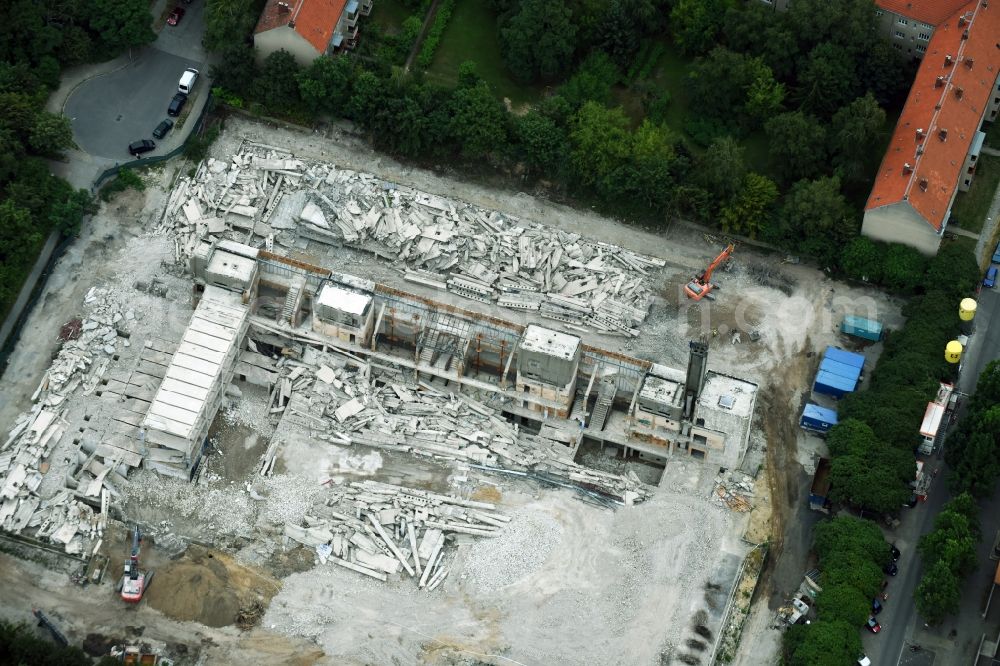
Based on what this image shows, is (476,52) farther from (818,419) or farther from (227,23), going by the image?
(818,419)

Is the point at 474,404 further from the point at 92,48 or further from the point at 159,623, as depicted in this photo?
the point at 92,48

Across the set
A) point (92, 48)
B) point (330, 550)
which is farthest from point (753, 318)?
point (92, 48)

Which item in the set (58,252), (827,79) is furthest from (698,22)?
(58,252)

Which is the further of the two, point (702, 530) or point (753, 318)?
point (753, 318)

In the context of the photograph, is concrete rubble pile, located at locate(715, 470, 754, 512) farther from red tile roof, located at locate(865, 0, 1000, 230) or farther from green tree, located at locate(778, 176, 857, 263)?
red tile roof, located at locate(865, 0, 1000, 230)

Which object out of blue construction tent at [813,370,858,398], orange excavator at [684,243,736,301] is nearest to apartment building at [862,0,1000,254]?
orange excavator at [684,243,736,301]

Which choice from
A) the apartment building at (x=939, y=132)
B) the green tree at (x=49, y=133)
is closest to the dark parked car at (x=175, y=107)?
the green tree at (x=49, y=133)

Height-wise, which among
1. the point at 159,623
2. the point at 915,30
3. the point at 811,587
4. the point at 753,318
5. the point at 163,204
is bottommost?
the point at 159,623
